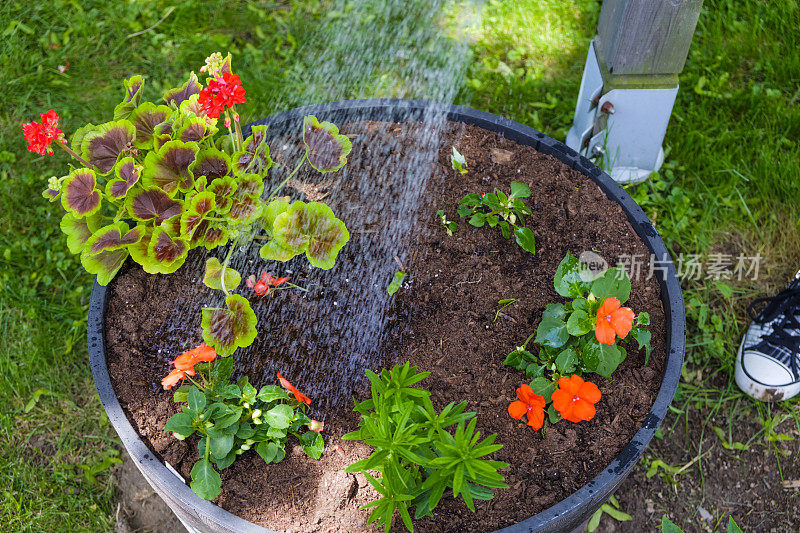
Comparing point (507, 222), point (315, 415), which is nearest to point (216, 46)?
point (507, 222)

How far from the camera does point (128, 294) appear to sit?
186 cm

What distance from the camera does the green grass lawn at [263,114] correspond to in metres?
2.27

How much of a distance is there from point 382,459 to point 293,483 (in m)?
0.30

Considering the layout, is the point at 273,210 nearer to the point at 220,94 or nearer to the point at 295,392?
the point at 220,94

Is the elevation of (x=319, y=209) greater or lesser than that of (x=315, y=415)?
greater

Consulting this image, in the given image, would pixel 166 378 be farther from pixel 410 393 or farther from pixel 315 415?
pixel 410 393

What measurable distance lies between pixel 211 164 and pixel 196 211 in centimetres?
18

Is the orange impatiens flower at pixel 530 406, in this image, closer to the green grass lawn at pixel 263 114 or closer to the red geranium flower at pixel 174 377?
the red geranium flower at pixel 174 377

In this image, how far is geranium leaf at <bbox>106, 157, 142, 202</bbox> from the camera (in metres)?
1.74

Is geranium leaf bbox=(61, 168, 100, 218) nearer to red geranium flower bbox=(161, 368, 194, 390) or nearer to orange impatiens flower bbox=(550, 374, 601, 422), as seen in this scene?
red geranium flower bbox=(161, 368, 194, 390)

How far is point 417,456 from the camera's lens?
1.40 m

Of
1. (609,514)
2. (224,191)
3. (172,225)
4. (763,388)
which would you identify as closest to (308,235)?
(224,191)

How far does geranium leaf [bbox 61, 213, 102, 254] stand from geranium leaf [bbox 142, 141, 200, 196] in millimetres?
181

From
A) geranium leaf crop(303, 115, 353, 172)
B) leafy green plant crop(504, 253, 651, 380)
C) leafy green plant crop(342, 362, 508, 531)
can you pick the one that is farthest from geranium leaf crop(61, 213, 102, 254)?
leafy green plant crop(504, 253, 651, 380)
